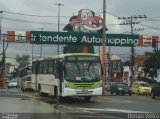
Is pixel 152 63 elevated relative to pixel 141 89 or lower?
elevated

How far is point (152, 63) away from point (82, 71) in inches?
1892

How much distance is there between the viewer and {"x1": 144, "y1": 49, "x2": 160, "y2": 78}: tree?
77188mm

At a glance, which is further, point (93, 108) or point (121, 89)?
point (121, 89)

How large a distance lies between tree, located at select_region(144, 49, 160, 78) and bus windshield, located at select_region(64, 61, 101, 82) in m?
46.0

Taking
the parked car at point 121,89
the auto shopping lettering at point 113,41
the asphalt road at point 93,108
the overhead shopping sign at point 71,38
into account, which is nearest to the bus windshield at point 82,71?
the asphalt road at point 93,108

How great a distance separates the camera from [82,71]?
31.5 meters

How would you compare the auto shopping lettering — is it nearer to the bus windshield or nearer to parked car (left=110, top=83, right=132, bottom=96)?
parked car (left=110, top=83, right=132, bottom=96)

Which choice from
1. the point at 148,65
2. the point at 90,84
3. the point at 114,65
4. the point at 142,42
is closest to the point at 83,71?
the point at 90,84

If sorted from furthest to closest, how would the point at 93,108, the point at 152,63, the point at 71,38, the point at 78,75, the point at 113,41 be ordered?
the point at 152,63 → the point at 113,41 → the point at 71,38 → the point at 78,75 → the point at 93,108

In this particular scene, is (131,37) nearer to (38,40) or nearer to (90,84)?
(38,40)

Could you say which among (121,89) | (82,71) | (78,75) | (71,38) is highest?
(71,38)

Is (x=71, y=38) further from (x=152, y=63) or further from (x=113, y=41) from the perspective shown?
(x=152, y=63)

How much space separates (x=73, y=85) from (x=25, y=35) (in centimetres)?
2804

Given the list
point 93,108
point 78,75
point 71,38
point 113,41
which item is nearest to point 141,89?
Result: point 113,41
